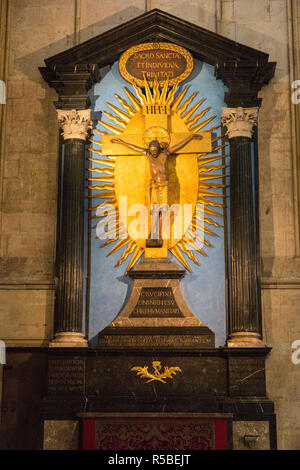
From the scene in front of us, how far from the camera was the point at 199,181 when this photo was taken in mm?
10391

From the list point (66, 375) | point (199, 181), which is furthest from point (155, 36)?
point (66, 375)

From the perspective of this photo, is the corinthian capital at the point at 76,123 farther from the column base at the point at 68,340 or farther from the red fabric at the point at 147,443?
the red fabric at the point at 147,443

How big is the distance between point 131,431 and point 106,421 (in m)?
0.33

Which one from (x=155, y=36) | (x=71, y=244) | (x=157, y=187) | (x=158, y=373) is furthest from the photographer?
(x=155, y=36)

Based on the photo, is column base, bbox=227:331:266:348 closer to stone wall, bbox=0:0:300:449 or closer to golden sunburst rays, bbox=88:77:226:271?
stone wall, bbox=0:0:300:449

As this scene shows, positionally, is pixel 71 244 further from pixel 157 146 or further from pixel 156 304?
pixel 157 146

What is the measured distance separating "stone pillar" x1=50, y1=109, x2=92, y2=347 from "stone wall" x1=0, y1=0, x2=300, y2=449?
1.58 feet

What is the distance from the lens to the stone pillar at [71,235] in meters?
9.73

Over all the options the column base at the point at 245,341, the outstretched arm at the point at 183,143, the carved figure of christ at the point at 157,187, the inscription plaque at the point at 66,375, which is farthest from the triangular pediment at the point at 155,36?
the inscription plaque at the point at 66,375

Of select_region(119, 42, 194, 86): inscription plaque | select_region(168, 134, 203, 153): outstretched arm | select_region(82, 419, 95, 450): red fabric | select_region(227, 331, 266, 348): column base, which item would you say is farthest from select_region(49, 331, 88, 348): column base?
select_region(119, 42, 194, 86): inscription plaque

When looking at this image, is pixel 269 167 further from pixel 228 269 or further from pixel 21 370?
pixel 21 370

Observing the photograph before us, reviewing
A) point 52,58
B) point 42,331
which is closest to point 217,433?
point 42,331

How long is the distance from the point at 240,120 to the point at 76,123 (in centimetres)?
227

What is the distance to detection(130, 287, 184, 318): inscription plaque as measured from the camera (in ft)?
32.2
